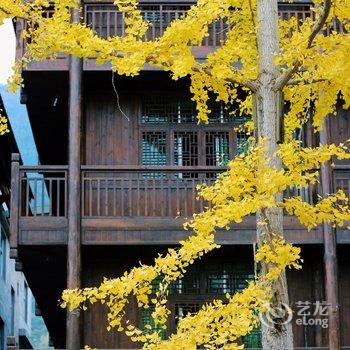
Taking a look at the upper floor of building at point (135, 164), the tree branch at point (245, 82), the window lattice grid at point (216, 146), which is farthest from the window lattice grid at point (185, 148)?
the tree branch at point (245, 82)

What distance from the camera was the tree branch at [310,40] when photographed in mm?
9203

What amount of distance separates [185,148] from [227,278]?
2310 millimetres

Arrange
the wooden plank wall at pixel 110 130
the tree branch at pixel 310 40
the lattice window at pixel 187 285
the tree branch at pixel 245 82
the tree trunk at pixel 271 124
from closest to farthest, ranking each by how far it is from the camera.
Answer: the tree trunk at pixel 271 124 → the tree branch at pixel 310 40 → the tree branch at pixel 245 82 → the lattice window at pixel 187 285 → the wooden plank wall at pixel 110 130

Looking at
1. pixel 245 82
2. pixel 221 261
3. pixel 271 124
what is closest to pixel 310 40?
pixel 245 82

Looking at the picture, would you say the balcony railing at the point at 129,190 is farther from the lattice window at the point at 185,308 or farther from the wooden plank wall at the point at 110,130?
the lattice window at the point at 185,308

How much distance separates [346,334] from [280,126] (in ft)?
22.7

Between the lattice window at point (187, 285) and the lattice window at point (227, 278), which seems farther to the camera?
the lattice window at point (227, 278)

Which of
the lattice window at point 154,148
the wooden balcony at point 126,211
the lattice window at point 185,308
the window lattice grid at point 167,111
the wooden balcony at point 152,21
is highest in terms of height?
the wooden balcony at point 152,21

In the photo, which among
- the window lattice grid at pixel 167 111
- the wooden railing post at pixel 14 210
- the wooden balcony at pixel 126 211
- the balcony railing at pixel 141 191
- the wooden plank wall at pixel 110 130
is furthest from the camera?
the window lattice grid at pixel 167 111

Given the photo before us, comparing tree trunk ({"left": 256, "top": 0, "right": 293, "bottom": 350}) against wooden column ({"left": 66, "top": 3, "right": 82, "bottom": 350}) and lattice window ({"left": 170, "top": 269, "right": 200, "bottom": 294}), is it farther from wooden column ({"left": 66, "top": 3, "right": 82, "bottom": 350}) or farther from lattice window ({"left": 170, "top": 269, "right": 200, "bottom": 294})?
lattice window ({"left": 170, "top": 269, "right": 200, "bottom": 294})

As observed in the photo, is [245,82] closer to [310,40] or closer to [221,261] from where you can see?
[310,40]

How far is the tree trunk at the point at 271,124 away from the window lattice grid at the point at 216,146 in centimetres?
656

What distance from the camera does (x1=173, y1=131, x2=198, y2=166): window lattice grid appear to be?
1639cm

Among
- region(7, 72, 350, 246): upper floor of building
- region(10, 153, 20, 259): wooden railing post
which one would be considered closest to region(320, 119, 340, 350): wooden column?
region(7, 72, 350, 246): upper floor of building
